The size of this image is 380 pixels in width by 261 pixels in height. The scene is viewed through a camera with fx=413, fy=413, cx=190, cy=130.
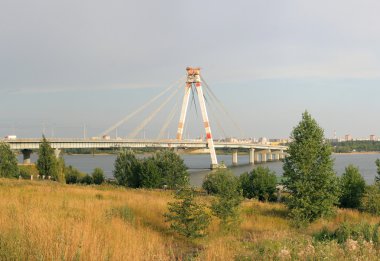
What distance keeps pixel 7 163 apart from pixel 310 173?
29093mm

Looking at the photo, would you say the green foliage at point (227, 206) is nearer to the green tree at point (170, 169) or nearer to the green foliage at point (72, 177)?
the green tree at point (170, 169)

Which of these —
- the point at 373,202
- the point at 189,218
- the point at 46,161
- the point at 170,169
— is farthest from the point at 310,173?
the point at 46,161

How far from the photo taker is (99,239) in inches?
227

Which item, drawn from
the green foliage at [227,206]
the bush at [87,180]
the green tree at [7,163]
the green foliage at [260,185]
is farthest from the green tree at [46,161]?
the green foliage at [227,206]

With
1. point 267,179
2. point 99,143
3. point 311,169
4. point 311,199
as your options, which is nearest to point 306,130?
point 311,169

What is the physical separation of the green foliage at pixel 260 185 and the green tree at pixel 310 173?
35.4ft

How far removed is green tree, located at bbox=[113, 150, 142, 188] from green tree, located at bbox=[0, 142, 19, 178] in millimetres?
9369

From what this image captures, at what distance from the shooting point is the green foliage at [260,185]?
29.9 m

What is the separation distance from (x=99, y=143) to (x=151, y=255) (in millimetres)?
59251

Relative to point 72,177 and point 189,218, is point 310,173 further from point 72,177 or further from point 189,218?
point 72,177

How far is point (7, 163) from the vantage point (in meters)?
Answer: 37.3

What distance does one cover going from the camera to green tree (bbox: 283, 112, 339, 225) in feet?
56.9

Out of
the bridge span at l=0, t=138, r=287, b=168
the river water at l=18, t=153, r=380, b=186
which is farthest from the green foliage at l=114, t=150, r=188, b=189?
the bridge span at l=0, t=138, r=287, b=168

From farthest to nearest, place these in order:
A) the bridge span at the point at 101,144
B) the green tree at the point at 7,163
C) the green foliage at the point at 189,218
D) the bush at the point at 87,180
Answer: the bridge span at the point at 101,144 → the bush at the point at 87,180 → the green tree at the point at 7,163 → the green foliage at the point at 189,218
